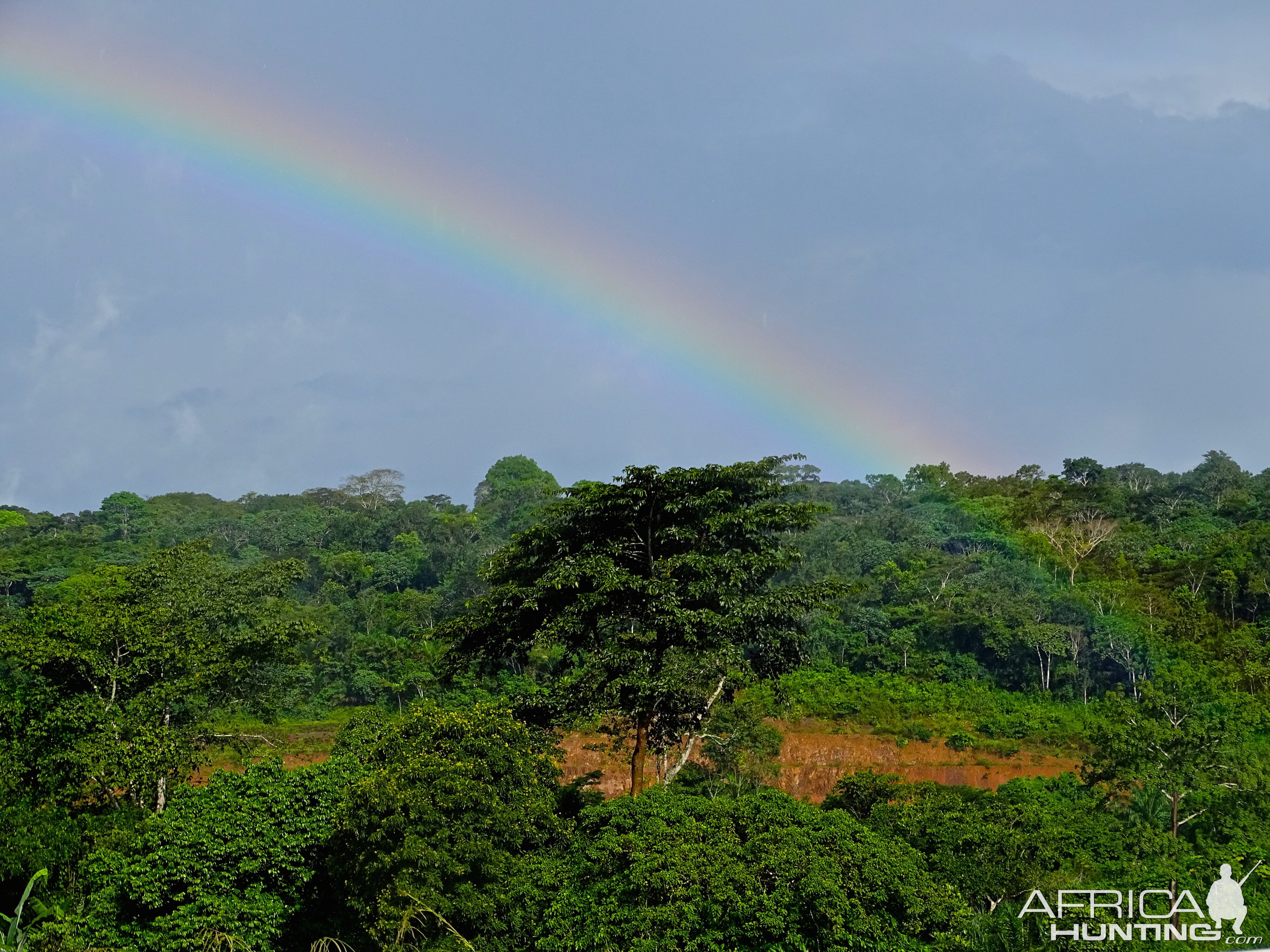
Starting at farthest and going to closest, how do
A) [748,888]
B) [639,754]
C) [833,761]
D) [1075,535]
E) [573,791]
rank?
[1075,535], [833,761], [639,754], [573,791], [748,888]

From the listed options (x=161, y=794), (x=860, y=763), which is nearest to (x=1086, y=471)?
(x=860, y=763)

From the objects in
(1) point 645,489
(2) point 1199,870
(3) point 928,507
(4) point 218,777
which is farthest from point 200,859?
(3) point 928,507

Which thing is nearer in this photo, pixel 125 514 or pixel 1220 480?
pixel 1220 480

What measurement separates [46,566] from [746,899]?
148ft

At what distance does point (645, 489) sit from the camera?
54.6ft

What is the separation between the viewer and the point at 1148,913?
12.2 meters

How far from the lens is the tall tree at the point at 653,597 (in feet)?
51.4

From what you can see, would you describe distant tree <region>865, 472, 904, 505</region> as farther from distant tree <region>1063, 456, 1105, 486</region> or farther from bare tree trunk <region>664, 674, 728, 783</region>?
bare tree trunk <region>664, 674, 728, 783</region>

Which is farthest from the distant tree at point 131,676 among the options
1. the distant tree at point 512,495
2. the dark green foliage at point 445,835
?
the distant tree at point 512,495

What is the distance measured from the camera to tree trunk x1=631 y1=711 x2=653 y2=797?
624 inches

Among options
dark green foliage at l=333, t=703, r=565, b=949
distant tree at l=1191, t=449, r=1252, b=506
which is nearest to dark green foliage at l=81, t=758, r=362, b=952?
dark green foliage at l=333, t=703, r=565, b=949

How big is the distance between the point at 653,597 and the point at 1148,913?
24.1 feet

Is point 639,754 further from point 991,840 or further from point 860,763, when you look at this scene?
point 860,763

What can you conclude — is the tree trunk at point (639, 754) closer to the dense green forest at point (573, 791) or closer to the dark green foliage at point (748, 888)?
the dense green forest at point (573, 791)
